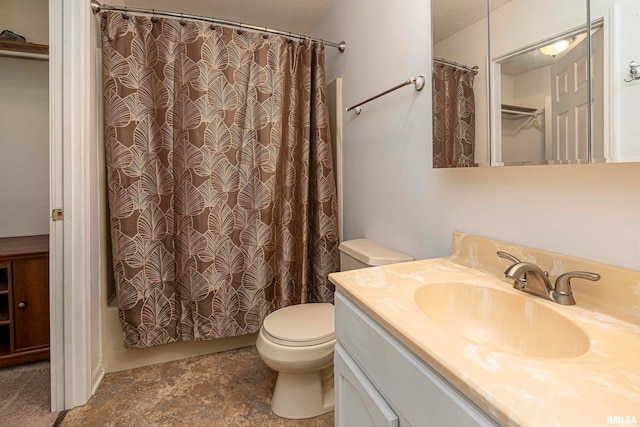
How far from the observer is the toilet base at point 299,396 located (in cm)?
146

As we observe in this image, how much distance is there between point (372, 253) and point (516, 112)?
2.73ft

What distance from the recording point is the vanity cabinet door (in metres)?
0.73

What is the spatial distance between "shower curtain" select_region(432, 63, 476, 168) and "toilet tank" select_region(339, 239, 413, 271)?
46 cm

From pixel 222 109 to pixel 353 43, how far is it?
898mm

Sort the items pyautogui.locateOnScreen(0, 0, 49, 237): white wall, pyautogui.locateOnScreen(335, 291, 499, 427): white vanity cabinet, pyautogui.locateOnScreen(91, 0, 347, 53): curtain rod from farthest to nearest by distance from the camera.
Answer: pyautogui.locateOnScreen(0, 0, 49, 237): white wall < pyautogui.locateOnScreen(91, 0, 347, 53): curtain rod < pyautogui.locateOnScreen(335, 291, 499, 427): white vanity cabinet

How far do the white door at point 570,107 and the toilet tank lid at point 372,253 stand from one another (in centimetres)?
76

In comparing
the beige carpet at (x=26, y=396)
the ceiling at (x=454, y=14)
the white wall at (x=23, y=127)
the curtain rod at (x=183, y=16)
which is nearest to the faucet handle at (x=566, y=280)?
the ceiling at (x=454, y=14)

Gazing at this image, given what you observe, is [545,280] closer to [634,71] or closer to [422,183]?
[634,71]

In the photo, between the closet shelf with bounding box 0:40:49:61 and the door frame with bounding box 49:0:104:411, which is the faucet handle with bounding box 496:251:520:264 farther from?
the closet shelf with bounding box 0:40:49:61

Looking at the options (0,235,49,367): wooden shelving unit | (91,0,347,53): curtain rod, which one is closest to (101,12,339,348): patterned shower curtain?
(91,0,347,53): curtain rod

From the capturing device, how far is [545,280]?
0.83 meters

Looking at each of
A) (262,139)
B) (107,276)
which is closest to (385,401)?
(262,139)

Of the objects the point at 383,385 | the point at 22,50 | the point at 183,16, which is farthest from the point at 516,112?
the point at 22,50

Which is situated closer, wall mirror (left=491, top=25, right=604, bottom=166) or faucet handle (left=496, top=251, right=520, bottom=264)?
wall mirror (left=491, top=25, right=604, bottom=166)
